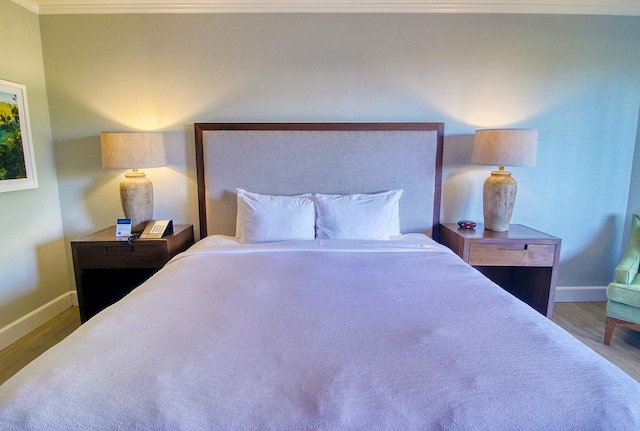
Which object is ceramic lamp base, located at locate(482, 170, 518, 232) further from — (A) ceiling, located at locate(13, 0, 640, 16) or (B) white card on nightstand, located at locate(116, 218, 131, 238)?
(B) white card on nightstand, located at locate(116, 218, 131, 238)

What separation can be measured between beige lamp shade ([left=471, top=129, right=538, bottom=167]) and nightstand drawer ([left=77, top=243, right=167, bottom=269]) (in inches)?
96.3

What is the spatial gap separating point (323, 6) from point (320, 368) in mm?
2589

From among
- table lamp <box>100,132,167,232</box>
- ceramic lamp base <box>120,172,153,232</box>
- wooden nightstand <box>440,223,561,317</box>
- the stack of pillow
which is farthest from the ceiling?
wooden nightstand <box>440,223,561,317</box>

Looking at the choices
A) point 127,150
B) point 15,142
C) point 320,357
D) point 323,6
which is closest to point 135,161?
point 127,150

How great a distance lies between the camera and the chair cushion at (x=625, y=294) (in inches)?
86.5

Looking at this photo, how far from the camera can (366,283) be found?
166 centimetres

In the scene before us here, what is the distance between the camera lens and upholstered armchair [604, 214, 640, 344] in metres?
2.21

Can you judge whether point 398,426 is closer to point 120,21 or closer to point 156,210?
point 156,210

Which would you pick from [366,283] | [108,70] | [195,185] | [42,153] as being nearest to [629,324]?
[366,283]

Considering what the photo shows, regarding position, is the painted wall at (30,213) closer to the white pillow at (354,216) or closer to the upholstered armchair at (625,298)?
the white pillow at (354,216)

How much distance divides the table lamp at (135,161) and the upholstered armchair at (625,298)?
3328mm

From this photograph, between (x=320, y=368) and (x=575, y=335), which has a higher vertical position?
(x=320, y=368)

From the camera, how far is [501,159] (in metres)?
2.43

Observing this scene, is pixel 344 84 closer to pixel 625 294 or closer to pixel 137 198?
pixel 137 198
